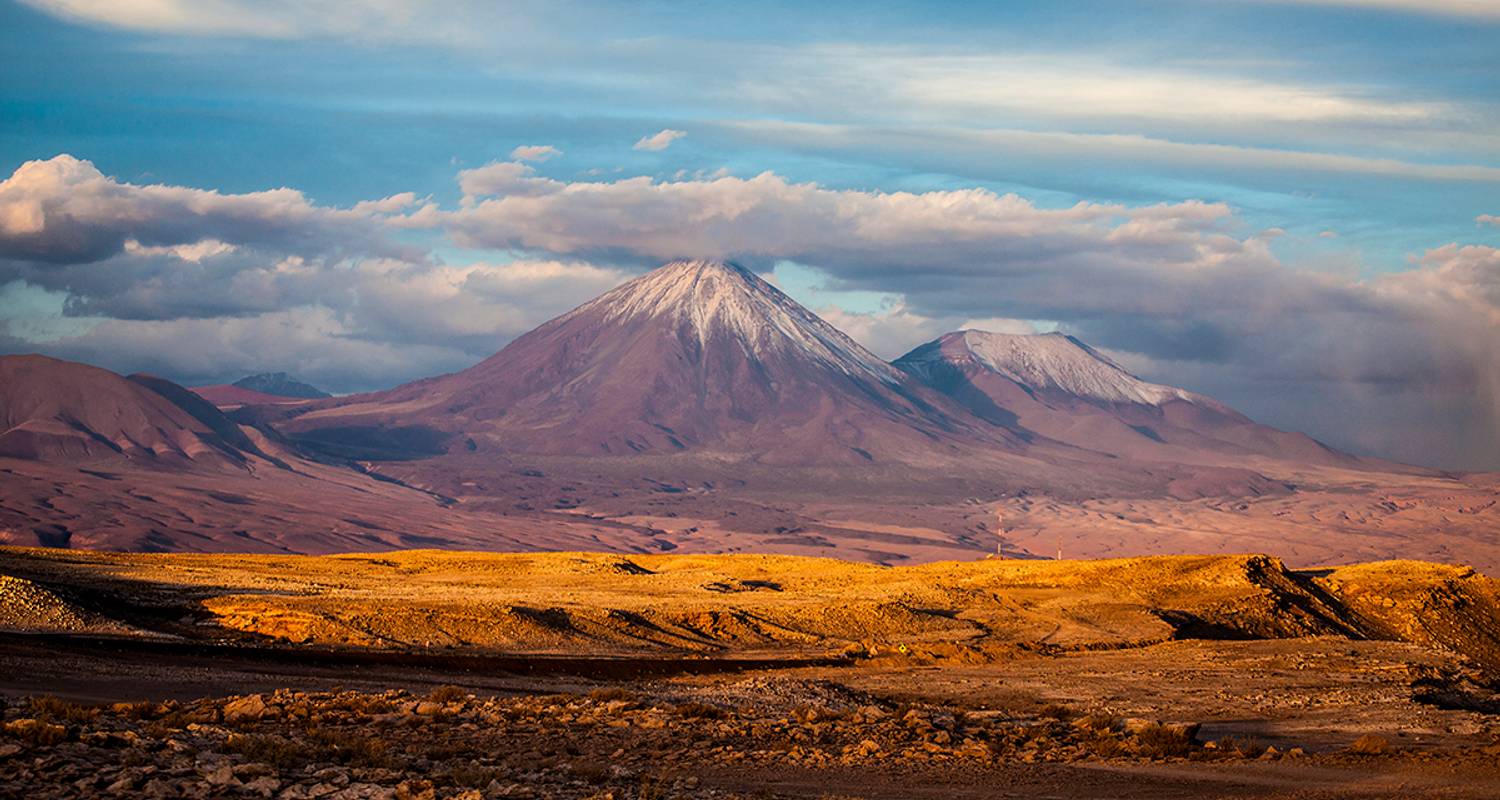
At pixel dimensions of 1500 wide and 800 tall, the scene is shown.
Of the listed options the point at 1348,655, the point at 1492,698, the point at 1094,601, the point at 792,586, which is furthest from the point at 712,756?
the point at 792,586

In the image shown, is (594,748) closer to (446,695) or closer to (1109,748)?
(446,695)

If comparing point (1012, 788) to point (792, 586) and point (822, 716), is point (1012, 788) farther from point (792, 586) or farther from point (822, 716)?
point (792, 586)

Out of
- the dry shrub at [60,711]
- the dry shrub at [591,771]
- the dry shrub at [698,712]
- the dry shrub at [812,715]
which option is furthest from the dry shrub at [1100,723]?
the dry shrub at [60,711]

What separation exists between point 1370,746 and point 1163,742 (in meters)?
3.65

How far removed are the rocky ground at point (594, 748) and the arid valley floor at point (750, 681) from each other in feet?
0.26

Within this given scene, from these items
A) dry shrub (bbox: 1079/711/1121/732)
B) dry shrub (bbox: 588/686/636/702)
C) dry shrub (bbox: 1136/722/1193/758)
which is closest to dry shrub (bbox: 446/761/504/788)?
dry shrub (bbox: 588/686/636/702)

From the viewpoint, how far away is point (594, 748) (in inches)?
899

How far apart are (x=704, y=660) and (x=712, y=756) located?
65.0 feet

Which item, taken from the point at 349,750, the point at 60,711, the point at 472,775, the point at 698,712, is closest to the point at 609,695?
the point at 698,712

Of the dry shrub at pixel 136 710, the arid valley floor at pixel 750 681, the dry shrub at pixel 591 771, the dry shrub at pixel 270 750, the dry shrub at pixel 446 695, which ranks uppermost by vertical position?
the dry shrub at pixel 270 750

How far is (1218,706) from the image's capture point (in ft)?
109

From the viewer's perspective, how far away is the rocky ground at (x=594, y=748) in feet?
52.9

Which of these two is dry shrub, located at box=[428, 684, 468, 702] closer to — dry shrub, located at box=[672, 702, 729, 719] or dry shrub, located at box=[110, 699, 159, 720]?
dry shrub, located at box=[672, 702, 729, 719]

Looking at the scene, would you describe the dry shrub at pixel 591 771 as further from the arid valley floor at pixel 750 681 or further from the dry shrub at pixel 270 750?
the dry shrub at pixel 270 750
